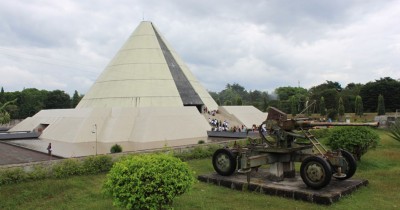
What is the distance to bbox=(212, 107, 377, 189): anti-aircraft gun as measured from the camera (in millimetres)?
7691

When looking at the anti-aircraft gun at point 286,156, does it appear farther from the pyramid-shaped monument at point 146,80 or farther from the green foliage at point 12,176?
the pyramid-shaped monument at point 146,80

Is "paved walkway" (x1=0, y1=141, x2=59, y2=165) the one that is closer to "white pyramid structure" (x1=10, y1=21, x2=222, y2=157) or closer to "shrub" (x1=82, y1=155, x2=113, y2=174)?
"white pyramid structure" (x1=10, y1=21, x2=222, y2=157)

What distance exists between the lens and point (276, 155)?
899 centimetres

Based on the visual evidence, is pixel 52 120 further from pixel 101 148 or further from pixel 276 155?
pixel 276 155

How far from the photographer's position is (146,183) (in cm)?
534

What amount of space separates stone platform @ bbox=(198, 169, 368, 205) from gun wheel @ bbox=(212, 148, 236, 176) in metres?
0.16

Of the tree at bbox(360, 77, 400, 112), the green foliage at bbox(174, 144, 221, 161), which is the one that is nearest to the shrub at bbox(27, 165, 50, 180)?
the green foliage at bbox(174, 144, 221, 161)

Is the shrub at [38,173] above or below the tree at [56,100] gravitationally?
below

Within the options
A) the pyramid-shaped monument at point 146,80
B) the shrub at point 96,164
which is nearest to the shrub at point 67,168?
the shrub at point 96,164

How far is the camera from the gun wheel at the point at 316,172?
7.34 meters

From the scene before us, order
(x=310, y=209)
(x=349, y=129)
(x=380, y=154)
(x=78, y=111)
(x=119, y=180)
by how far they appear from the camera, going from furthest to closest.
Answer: (x=78, y=111) < (x=380, y=154) < (x=349, y=129) < (x=310, y=209) < (x=119, y=180)

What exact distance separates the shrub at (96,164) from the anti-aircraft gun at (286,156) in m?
3.80

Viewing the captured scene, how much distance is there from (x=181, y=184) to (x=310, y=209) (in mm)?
2878

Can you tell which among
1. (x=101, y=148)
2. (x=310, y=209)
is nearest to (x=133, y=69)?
(x=101, y=148)
